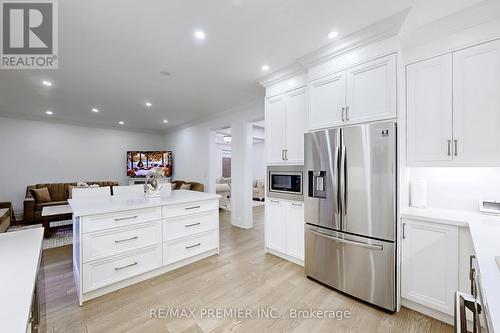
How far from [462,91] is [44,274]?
195 inches

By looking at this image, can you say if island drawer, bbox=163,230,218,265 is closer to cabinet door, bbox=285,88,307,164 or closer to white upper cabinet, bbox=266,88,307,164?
white upper cabinet, bbox=266,88,307,164

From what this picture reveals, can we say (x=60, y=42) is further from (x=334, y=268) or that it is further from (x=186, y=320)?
(x=334, y=268)

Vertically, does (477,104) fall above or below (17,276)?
above

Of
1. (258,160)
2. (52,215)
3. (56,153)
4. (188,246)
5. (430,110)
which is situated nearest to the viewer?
(430,110)

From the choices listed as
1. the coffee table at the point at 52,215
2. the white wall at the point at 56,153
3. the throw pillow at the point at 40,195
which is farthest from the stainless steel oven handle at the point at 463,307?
the white wall at the point at 56,153

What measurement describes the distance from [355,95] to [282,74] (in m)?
1.18

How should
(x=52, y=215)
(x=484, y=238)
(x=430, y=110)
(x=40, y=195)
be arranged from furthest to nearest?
(x=40, y=195), (x=52, y=215), (x=430, y=110), (x=484, y=238)

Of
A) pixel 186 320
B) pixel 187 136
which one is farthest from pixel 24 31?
pixel 187 136

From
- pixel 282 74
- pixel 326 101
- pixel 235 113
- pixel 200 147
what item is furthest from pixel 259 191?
pixel 326 101

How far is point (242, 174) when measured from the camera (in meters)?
4.73

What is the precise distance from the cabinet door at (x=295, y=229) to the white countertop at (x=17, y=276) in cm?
247

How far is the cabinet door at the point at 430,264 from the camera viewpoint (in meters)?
1.77

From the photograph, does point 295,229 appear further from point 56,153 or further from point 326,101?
point 56,153

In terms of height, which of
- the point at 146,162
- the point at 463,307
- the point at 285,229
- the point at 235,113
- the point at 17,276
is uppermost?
the point at 235,113
